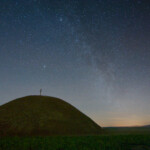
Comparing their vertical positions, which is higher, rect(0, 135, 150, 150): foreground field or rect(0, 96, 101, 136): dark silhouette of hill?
rect(0, 96, 101, 136): dark silhouette of hill

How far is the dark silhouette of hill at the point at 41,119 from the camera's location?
3756 centimetres

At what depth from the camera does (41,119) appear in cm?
4153

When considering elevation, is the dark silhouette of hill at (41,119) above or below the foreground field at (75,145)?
above

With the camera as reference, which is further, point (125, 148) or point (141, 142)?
point (141, 142)

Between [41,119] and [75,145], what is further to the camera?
[41,119]

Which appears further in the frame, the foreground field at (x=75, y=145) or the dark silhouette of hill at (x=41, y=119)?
the dark silhouette of hill at (x=41, y=119)

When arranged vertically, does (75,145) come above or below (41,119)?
below

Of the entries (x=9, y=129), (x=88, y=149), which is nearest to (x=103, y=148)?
(x=88, y=149)

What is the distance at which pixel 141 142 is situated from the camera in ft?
72.0

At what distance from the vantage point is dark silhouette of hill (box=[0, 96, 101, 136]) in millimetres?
37562

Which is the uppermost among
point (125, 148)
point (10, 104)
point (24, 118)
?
point (10, 104)

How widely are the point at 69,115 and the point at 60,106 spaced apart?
4.67 m

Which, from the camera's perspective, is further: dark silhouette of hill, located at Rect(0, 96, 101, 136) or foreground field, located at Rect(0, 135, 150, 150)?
dark silhouette of hill, located at Rect(0, 96, 101, 136)

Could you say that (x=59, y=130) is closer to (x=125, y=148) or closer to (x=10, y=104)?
(x=10, y=104)
